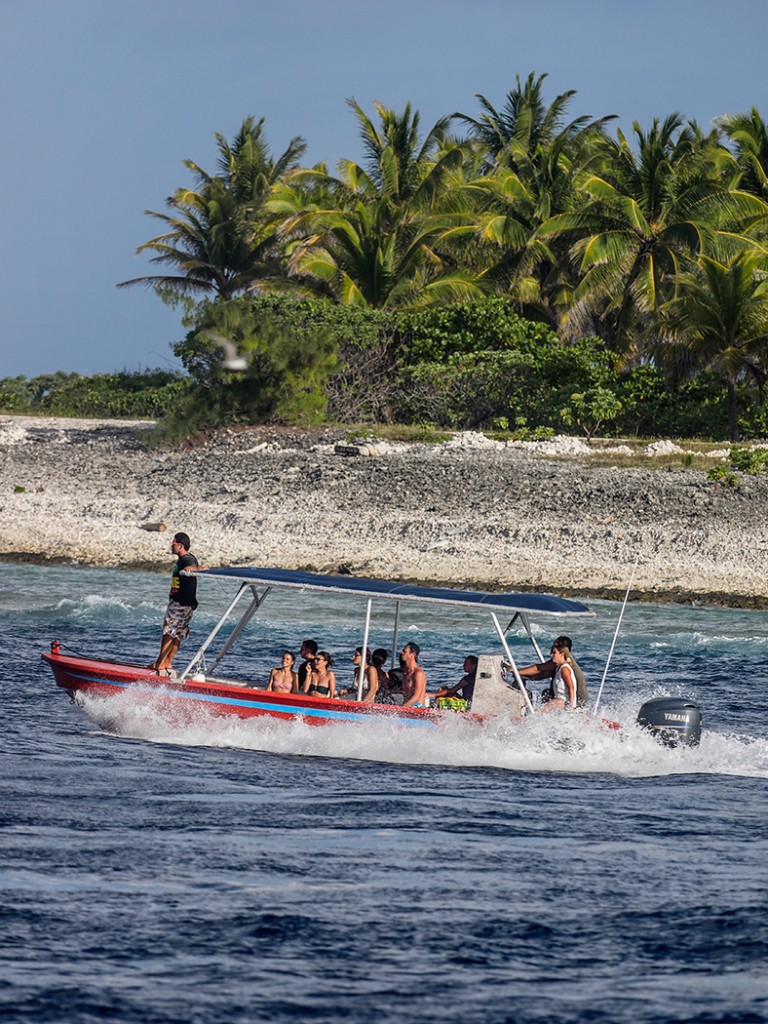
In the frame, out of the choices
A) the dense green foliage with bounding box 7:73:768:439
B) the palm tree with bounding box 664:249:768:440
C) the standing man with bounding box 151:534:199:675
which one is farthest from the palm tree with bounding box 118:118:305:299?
the standing man with bounding box 151:534:199:675

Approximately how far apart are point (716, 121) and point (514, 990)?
48.6 meters

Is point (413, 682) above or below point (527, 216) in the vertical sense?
below

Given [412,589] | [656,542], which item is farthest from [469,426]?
[412,589]

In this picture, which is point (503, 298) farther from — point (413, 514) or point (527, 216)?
point (413, 514)

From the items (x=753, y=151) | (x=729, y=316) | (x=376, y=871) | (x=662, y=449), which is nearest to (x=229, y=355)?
(x=662, y=449)

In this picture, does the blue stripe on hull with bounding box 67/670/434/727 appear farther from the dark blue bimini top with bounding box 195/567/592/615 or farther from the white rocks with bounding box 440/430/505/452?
the white rocks with bounding box 440/430/505/452

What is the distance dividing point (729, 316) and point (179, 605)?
83.6 ft

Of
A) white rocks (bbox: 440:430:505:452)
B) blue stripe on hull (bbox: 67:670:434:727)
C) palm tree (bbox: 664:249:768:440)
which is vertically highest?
palm tree (bbox: 664:249:768:440)

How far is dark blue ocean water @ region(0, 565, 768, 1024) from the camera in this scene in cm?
800

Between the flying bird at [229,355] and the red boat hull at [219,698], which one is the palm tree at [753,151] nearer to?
the flying bird at [229,355]

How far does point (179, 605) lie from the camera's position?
15.9 m

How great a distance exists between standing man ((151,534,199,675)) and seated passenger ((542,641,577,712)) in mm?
4164

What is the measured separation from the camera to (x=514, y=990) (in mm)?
8070

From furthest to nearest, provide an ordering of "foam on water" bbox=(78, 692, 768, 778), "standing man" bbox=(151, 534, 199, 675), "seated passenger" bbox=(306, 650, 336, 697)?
1. "standing man" bbox=(151, 534, 199, 675)
2. "seated passenger" bbox=(306, 650, 336, 697)
3. "foam on water" bbox=(78, 692, 768, 778)
